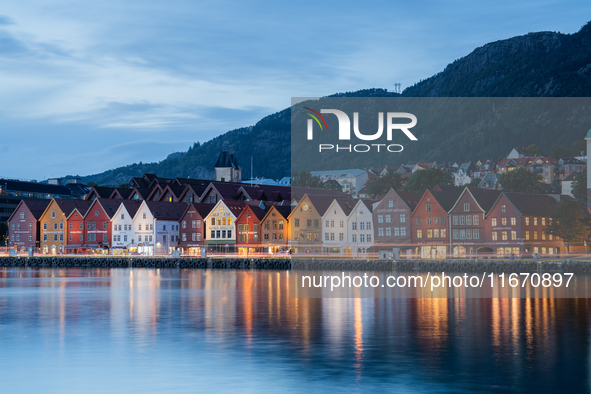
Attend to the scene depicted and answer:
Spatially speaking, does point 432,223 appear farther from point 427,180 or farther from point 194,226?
point 194,226

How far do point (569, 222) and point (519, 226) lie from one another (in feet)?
22.2

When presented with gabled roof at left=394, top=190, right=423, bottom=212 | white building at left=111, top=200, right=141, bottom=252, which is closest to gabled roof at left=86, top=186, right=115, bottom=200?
white building at left=111, top=200, right=141, bottom=252

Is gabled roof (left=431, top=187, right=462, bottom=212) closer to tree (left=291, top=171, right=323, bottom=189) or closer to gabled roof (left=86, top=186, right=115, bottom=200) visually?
tree (left=291, top=171, right=323, bottom=189)

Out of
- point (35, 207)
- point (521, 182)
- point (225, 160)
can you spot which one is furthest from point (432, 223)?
point (225, 160)

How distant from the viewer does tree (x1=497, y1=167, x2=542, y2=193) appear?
130375 mm

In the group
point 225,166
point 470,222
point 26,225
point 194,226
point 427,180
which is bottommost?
point 470,222

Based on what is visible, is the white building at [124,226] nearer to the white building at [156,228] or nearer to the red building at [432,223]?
the white building at [156,228]

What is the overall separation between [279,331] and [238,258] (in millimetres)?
80046

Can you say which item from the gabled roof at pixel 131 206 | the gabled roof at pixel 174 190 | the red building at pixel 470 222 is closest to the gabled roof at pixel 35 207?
the gabled roof at pixel 131 206

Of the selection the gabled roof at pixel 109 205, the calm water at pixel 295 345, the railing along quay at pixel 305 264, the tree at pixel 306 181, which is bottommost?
the calm water at pixel 295 345

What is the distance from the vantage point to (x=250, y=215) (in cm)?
13100

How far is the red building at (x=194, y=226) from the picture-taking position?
450ft

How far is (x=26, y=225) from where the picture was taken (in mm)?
156375

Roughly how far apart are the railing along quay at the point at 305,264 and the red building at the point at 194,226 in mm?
11362
